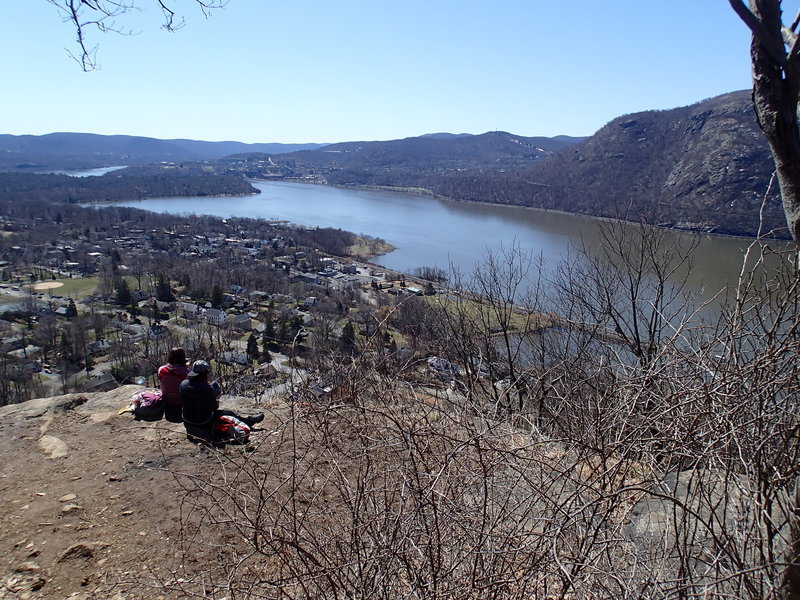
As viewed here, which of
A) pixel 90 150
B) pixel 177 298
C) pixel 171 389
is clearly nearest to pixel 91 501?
pixel 171 389

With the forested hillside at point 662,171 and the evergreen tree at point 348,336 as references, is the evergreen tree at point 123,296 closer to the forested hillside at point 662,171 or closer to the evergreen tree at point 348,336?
the evergreen tree at point 348,336

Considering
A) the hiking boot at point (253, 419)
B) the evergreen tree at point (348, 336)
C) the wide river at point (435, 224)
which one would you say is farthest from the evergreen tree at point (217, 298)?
the hiking boot at point (253, 419)

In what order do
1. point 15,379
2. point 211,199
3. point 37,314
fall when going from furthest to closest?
point 211,199, point 37,314, point 15,379

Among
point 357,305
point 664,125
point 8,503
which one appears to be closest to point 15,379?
point 357,305

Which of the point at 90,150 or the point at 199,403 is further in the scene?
the point at 90,150

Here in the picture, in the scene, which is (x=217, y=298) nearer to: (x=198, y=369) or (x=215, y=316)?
(x=215, y=316)

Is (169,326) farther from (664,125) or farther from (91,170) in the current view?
(91,170)

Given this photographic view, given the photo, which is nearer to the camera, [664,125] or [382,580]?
[382,580]
